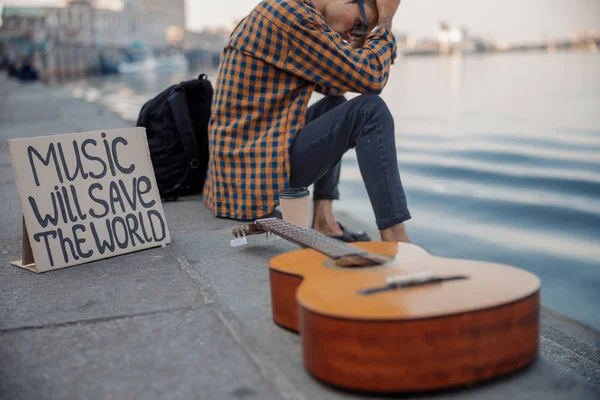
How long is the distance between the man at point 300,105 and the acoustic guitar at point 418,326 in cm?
95

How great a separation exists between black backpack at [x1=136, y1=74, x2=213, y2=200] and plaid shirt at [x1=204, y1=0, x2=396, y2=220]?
0.36 metres

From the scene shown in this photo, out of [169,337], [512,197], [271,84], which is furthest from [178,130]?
[512,197]

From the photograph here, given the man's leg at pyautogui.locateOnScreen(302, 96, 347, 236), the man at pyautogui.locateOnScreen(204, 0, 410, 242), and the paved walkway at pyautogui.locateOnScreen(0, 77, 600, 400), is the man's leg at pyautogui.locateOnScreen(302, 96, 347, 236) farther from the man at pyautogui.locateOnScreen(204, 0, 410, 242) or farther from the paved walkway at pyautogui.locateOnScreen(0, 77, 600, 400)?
the paved walkway at pyautogui.locateOnScreen(0, 77, 600, 400)

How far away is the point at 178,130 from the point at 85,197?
0.90 metres

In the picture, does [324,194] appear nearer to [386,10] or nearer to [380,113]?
[380,113]

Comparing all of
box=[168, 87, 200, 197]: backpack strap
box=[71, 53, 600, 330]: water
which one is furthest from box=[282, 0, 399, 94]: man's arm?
box=[71, 53, 600, 330]: water

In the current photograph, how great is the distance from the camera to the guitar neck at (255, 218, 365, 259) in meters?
1.61

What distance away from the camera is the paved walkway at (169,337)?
1.31 meters

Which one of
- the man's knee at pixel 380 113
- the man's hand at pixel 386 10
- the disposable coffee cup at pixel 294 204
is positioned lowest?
the disposable coffee cup at pixel 294 204

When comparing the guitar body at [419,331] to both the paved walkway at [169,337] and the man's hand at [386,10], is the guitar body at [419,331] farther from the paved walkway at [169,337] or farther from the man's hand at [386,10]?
the man's hand at [386,10]

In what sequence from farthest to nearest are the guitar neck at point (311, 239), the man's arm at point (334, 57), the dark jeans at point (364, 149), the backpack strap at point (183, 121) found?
the backpack strap at point (183, 121)
the man's arm at point (334, 57)
the dark jeans at point (364, 149)
the guitar neck at point (311, 239)

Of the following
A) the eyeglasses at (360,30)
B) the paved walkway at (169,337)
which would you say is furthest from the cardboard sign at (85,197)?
the eyeglasses at (360,30)

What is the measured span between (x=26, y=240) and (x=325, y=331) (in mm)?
1319

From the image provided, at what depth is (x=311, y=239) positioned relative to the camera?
5.99 ft
